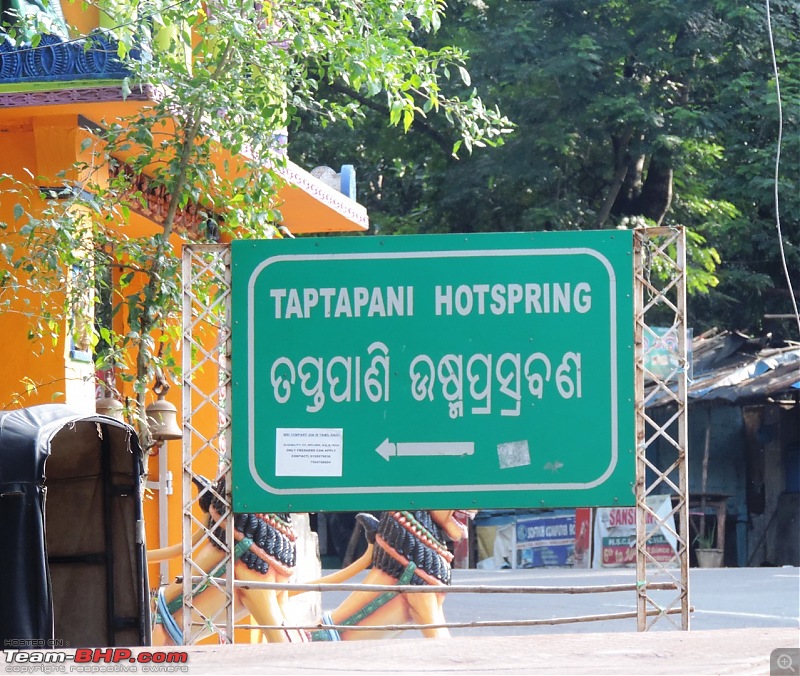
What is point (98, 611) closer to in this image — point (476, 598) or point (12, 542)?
point (12, 542)

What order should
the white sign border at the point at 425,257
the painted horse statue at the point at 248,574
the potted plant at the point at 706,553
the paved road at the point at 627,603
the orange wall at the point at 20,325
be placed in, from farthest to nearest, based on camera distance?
the potted plant at the point at 706,553
the paved road at the point at 627,603
the painted horse statue at the point at 248,574
the orange wall at the point at 20,325
the white sign border at the point at 425,257

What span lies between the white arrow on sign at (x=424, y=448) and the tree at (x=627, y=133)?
1234cm

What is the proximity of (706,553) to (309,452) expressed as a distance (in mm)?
13882

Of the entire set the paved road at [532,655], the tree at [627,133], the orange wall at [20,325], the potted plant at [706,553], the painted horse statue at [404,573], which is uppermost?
the tree at [627,133]

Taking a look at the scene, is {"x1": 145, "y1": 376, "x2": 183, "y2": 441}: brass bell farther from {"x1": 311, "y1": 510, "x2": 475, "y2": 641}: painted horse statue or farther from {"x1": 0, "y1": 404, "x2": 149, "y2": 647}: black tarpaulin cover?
{"x1": 311, "y1": 510, "x2": 475, "y2": 641}: painted horse statue

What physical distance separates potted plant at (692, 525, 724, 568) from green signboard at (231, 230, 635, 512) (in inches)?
522

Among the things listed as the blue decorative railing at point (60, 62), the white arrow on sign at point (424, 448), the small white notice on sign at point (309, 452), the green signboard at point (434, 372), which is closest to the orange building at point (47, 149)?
the blue decorative railing at point (60, 62)

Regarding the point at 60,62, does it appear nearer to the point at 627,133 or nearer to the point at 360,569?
the point at 360,569

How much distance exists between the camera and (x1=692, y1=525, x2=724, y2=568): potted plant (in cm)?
1898

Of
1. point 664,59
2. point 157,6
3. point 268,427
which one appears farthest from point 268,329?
point 664,59

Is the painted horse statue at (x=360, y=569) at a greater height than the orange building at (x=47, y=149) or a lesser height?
lesser

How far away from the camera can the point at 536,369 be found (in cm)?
646

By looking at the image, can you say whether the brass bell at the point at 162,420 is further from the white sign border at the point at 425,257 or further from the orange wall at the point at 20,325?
the white sign border at the point at 425,257

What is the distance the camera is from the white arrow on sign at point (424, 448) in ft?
21.1
